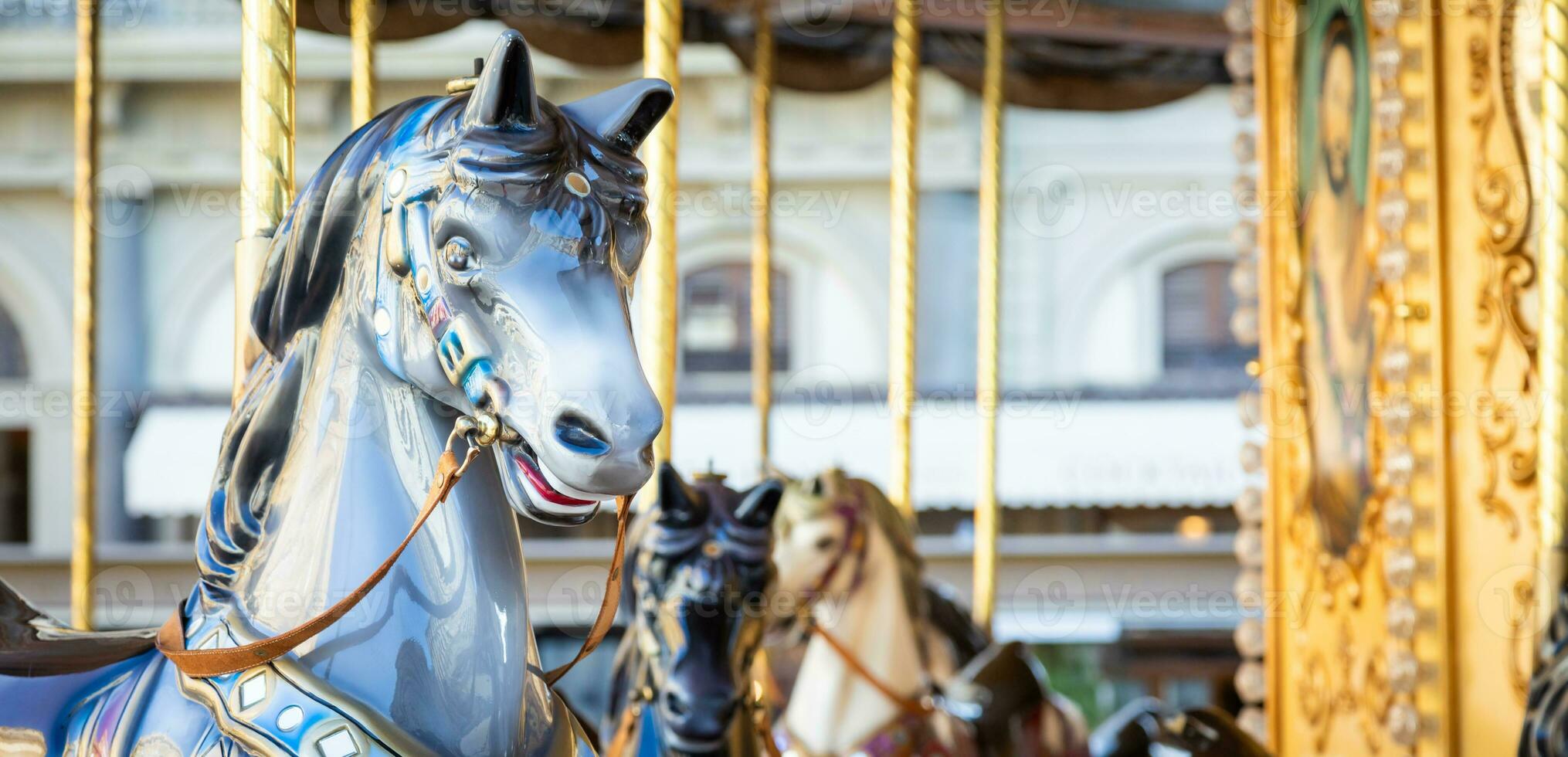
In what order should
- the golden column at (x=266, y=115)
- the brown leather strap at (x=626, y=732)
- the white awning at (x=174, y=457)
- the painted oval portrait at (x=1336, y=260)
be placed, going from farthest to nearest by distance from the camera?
the white awning at (x=174, y=457) < the painted oval portrait at (x=1336, y=260) < the brown leather strap at (x=626, y=732) < the golden column at (x=266, y=115)

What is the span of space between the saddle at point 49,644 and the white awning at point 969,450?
8235 mm

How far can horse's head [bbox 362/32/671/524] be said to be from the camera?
1.18 m

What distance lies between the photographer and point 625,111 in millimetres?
1373

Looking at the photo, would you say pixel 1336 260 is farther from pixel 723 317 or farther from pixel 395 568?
pixel 723 317

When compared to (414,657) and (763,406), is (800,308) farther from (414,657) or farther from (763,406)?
(414,657)

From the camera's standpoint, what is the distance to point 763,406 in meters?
4.03

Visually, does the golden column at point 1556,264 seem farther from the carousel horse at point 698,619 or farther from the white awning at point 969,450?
the white awning at point 969,450

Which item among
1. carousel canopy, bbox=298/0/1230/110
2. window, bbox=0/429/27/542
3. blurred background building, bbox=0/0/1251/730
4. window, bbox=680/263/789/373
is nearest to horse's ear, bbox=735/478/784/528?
carousel canopy, bbox=298/0/1230/110

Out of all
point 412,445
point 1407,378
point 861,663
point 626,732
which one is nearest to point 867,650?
point 861,663

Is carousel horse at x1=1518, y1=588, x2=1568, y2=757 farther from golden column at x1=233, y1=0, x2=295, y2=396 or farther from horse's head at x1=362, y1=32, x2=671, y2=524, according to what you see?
golden column at x1=233, y1=0, x2=295, y2=396

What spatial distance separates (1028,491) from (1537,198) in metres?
7.72

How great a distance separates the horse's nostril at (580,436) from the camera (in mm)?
1163

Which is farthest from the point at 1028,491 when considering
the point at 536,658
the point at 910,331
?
the point at 536,658

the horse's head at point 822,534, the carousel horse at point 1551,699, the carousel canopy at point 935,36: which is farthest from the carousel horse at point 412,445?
the carousel canopy at point 935,36
